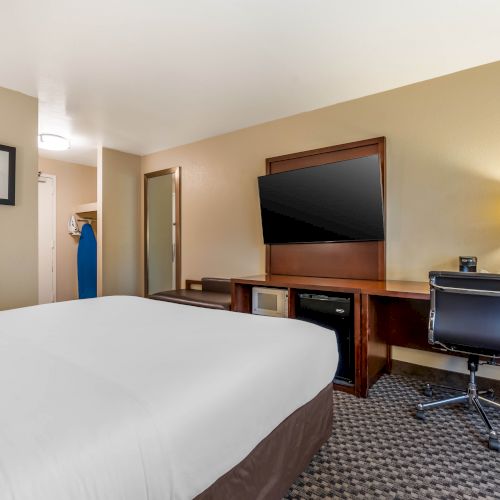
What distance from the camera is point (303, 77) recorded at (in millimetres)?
2705

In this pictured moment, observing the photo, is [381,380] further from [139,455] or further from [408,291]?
[139,455]

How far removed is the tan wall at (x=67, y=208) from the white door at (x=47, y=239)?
6 cm

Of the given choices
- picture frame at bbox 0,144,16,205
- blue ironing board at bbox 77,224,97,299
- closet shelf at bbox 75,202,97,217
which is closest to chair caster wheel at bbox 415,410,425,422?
picture frame at bbox 0,144,16,205

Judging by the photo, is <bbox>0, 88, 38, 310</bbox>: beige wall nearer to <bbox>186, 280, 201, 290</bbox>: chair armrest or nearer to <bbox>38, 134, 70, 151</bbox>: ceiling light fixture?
<bbox>38, 134, 70, 151</bbox>: ceiling light fixture

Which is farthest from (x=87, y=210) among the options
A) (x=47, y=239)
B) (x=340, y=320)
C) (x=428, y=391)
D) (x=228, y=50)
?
(x=428, y=391)

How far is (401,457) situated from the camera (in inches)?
68.6

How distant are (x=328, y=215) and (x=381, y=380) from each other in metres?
1.50

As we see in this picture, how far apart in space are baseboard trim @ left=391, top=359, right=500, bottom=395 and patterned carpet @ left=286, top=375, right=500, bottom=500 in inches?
13.2

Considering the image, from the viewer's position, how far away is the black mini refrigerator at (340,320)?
2.54 meters

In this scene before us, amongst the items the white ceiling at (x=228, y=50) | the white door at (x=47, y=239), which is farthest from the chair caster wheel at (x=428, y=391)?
the white door at (x=47, y=239)

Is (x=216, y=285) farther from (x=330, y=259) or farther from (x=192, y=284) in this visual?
(x=330, y=259)

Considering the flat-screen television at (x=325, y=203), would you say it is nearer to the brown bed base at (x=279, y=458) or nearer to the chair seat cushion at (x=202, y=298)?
the chair seat cushion at (x=202, y=298)

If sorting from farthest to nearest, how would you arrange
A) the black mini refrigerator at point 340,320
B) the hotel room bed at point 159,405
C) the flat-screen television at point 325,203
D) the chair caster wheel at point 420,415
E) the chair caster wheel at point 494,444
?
the flat-screen television at point 325,203
the black mini refrigerator at point 340,320
the chair caster wheel at point 420,415
the chair caster wheel at point 494,444
the hotel room bed at point 159,405

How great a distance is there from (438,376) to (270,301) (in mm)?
1490
